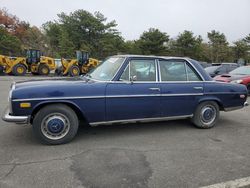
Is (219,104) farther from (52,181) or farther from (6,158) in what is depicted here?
(6,158)

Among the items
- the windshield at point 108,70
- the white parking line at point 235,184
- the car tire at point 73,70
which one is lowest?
the white parking line at point 235,184

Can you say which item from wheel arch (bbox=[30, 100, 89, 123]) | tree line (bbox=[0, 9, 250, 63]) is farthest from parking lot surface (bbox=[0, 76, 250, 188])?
tree line (bbox=[0, 9, 250, 63])

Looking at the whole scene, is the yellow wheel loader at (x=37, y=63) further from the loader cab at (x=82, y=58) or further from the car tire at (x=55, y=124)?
the car tire at (x=55, y=124)

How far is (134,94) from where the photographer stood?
4480 mm

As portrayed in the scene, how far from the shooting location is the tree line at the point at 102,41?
130 feet

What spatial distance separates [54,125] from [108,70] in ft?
4.91

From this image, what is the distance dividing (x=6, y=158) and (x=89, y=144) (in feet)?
4.37

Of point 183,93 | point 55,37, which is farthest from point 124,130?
point 55,37

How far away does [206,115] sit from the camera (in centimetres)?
527

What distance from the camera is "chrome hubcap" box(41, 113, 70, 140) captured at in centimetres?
405

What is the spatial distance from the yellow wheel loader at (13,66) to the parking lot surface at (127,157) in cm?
1539

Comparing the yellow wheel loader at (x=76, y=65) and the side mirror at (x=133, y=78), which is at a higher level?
the yellow wheel loader at (x=76, y=65)

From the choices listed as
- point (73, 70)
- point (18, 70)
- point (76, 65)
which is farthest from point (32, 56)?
point (76, 65)

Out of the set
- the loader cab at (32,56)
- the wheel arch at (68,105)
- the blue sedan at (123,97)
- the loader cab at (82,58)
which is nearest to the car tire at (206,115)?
the blue sedan at (123,97)
